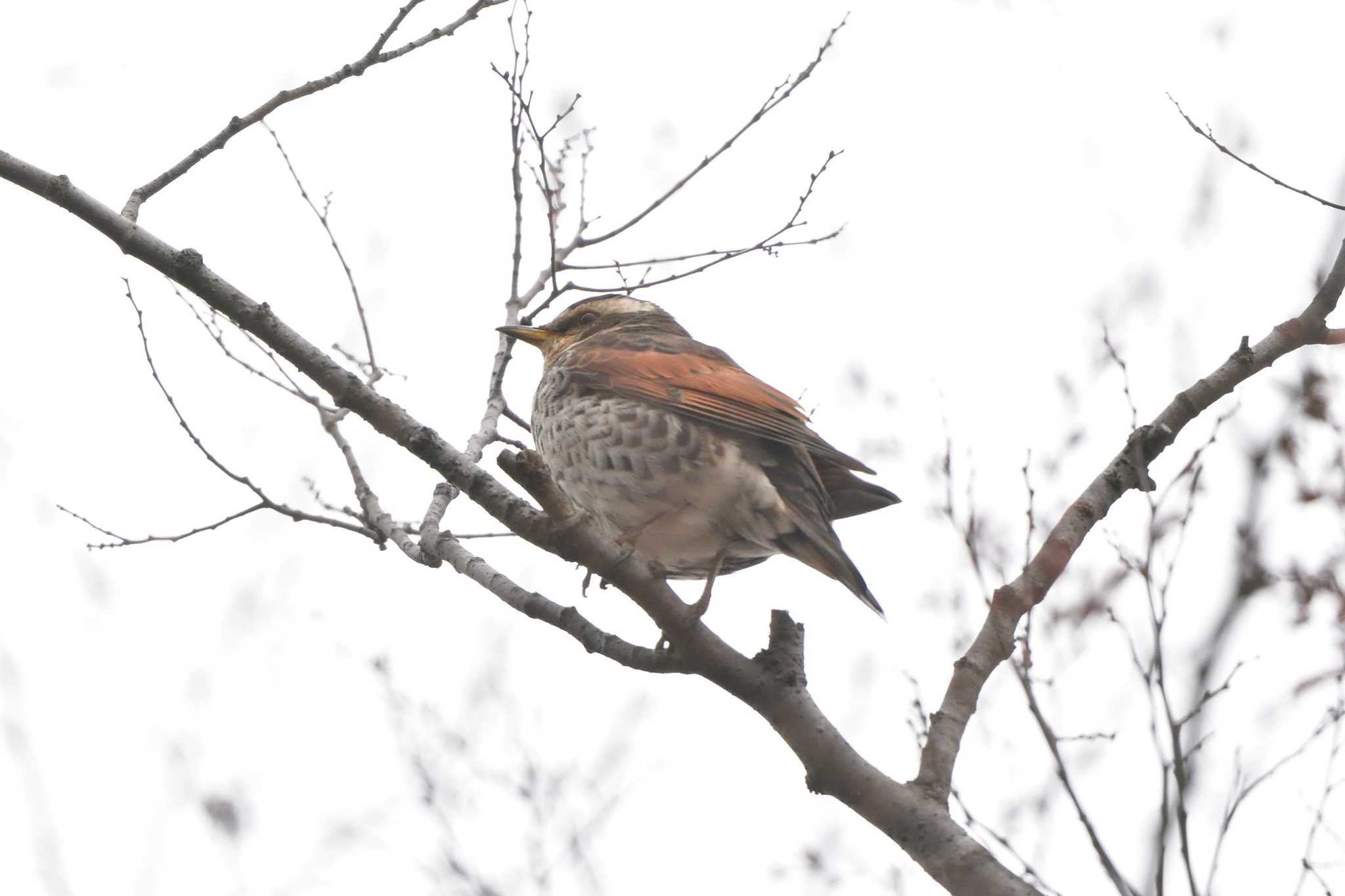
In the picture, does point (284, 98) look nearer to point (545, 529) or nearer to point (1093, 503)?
point (545, 529)

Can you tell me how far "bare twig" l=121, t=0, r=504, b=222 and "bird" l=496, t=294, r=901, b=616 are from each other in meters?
1.66

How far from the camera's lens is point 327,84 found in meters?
4.62

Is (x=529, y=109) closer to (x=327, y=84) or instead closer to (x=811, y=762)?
(x=327, y=84)

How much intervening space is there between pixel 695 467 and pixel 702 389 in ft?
1.81

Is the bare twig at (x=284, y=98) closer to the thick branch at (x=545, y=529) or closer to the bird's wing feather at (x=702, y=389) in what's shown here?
the thick branch at (x=545, y=529)

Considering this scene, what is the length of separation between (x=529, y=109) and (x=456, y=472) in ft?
10.3

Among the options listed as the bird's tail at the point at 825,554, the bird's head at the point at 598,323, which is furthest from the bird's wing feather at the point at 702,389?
the bird's head at the point at 598,323

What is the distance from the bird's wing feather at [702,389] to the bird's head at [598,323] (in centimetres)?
61

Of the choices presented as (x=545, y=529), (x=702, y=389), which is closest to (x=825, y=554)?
(x=702, y=389)

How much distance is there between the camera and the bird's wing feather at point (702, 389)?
5.87 m

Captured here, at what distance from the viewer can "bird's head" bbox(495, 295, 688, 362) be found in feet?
24.2

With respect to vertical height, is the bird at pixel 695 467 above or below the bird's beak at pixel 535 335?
below

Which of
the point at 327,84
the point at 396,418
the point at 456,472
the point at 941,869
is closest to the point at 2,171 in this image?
the point at 327,84

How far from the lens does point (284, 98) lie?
14.9 feet
